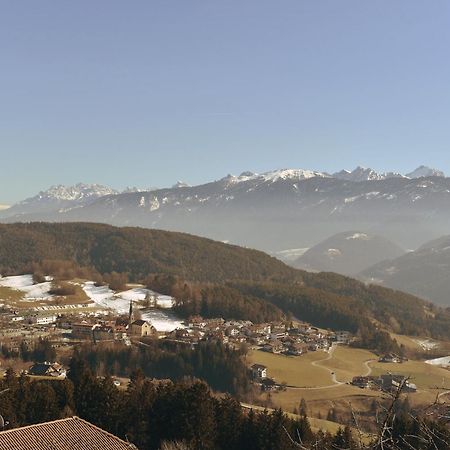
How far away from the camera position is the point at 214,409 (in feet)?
125

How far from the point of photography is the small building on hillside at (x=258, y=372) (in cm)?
7575

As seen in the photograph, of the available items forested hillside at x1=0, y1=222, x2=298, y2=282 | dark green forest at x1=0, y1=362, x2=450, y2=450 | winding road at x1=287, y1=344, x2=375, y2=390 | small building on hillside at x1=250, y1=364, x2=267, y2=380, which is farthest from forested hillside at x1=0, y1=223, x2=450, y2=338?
dark green forest at x1=0, y1=362, x2=450, y2=450

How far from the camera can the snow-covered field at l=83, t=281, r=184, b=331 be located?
10838cm

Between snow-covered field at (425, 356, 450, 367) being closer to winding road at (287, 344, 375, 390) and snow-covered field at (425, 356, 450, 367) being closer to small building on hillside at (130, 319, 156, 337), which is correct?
winding road at (287, 344, 375, 390)

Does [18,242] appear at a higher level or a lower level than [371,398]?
higher

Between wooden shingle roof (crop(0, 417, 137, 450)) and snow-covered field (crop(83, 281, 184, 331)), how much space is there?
80.3 meters

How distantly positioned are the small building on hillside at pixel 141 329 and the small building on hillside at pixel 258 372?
2273 cm

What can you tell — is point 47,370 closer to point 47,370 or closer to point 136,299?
point 47,370

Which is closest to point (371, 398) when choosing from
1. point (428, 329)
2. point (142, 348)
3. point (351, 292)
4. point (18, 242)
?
point (142, 348)

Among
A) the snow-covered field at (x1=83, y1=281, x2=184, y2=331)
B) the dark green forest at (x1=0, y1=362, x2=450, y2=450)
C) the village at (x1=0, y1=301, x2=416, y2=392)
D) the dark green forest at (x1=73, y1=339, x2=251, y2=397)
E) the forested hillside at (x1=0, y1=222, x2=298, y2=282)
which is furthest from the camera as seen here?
the forested hillside at (x1=0, y1=222, x2=298, y2=282)

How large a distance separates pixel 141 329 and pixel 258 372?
83.6 ft

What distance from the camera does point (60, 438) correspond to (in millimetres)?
21219

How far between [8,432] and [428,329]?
435 feet

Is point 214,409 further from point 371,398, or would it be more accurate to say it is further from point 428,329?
point 428,329
